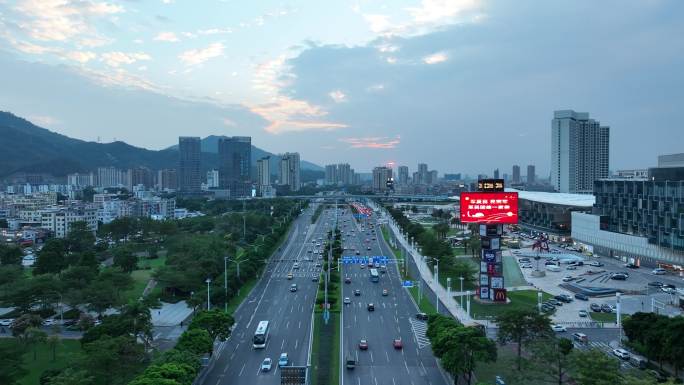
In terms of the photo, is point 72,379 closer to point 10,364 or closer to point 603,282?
point 10,364

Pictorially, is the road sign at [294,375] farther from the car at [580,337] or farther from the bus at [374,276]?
the bus at [374,276]

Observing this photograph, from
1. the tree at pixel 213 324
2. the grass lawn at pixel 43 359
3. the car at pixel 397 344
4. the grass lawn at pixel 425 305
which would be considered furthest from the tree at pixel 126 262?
the car at pixel 397 344

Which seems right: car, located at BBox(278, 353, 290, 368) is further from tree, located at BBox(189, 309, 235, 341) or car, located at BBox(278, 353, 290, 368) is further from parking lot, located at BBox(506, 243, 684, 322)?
parking lot, located at BBox(506, 243, 684, 322)

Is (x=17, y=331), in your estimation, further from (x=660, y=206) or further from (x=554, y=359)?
(x=660, y=206)

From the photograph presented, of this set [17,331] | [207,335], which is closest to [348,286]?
[207,335]

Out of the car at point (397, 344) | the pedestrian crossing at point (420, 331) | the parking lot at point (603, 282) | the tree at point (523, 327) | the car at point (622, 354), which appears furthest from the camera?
the parking lot at point (603, 282)

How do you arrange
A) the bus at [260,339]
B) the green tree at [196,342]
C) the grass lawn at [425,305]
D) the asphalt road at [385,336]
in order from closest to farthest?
the green tree at [196,342] → the asphalt road at [385,336] → the bus at [260,339] → the grass lawn at [425,305]

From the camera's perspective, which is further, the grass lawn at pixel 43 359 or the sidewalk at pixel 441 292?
the sidewalk at pixel 441 292

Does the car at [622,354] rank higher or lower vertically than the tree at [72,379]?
lower

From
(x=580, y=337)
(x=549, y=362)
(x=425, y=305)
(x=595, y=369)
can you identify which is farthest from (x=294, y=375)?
(x=425, y=305)
